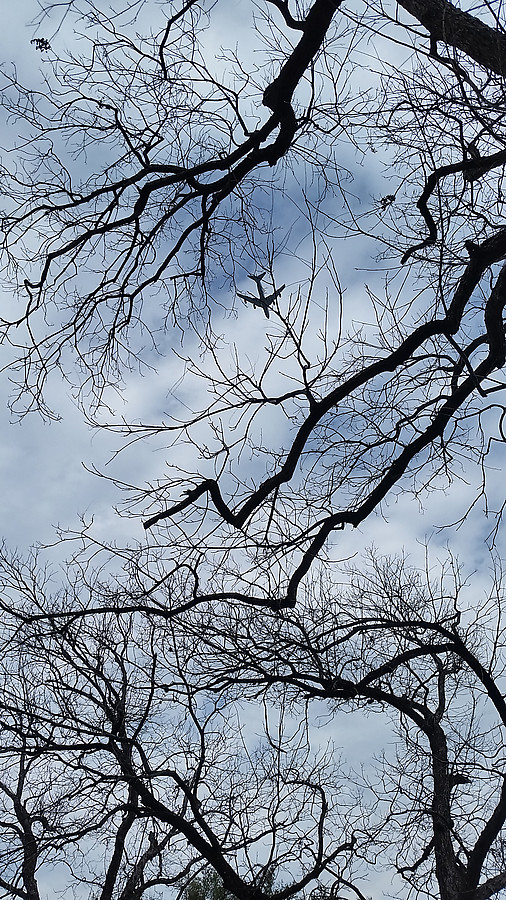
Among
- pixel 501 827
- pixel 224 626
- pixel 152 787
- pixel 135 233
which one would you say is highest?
pixel 135 233

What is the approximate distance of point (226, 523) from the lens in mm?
3816

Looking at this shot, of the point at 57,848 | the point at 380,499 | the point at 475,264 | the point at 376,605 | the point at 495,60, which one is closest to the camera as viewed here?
the point at 495,60

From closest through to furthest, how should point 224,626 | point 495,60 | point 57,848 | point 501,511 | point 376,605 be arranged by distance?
point 495,60 → point 501,511 → point 224,626 → point 57,848 → point 376,605

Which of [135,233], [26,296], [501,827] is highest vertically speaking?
[135,233]

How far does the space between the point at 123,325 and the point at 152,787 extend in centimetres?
304

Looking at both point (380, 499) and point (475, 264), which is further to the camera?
point (380, 499)

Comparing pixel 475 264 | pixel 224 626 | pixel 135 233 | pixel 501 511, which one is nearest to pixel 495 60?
pixel 475 264

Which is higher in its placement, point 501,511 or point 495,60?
point 495,60

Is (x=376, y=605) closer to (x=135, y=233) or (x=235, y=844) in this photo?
(x=235, y=844)

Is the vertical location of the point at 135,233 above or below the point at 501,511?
above

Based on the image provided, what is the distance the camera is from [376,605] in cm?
605

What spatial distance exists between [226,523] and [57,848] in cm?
277

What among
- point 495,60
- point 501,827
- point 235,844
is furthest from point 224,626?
point 495,60

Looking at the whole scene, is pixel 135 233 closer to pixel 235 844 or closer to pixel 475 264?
pixel 475 264
